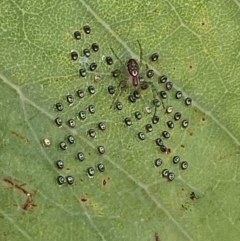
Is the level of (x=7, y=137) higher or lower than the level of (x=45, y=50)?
lower

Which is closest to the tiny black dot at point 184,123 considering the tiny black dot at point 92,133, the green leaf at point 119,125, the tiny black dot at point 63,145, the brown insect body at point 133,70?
the green leaf at point 119,125

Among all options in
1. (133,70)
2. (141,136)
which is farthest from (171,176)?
(133,70)

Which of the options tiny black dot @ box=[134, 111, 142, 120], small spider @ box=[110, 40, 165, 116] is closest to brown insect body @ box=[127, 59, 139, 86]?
small spider @ box=[110, 40, 165, 116]

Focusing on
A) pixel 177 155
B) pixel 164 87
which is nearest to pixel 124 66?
pixel 164 87

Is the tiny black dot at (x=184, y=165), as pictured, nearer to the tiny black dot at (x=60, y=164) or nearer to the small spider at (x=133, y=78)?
the small spider at (x=133, y=78)

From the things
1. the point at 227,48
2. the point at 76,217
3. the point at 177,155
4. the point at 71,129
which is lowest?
the point at 76,217

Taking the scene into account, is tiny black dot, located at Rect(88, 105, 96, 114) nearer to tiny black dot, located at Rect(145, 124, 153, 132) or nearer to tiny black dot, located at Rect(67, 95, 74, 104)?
tiny black dot, located at Rect(67, 95, 74, 104)

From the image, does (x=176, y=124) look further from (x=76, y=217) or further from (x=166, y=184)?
(x=76, y=217)

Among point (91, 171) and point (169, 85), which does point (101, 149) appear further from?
point (169, 85)
